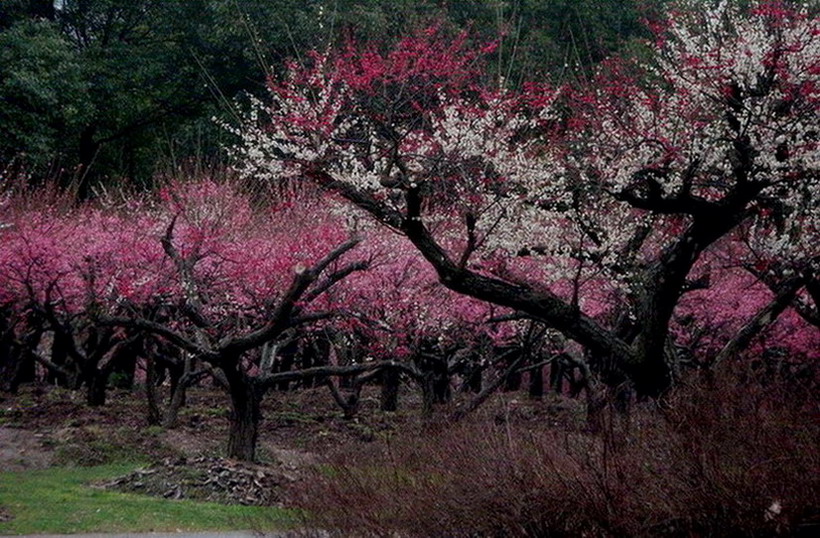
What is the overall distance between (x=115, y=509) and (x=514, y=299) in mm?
6247

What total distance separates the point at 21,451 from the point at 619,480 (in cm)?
1492

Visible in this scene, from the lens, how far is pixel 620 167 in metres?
11.7

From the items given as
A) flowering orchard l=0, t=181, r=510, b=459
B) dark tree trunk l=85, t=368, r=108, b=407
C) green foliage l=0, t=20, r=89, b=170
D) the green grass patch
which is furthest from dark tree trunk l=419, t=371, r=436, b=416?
green foliage l=0, t=20, r=89, b=170

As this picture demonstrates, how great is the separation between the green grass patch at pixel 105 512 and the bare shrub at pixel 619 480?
5.31 ft

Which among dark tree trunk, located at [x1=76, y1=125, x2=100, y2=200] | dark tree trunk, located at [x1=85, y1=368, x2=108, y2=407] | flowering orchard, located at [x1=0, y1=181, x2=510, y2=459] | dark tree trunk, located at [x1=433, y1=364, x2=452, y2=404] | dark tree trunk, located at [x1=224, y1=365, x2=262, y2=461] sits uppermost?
dark tree trunk, located at [x1=76, y1=125, x2=100, y2=200]

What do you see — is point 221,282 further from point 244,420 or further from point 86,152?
point 86,152

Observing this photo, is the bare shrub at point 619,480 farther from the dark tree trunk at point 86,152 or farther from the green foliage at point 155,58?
the dark tree trunk at point 86,152

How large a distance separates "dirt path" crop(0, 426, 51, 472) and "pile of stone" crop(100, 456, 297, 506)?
3.18 metres

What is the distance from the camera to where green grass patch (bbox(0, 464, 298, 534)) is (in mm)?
11766

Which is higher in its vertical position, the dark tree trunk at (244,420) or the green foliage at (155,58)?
the green foliage at (155,58)

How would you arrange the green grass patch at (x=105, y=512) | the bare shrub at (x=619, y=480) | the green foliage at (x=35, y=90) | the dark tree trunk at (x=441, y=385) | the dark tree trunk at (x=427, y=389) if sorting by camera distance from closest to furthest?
the bare shrub at (x=619, y=480)
the green grass patch at (x=105, y=512)
the dark tree trunk at (x=427, y=389)
the dark tree trunk at (x=441, y=385)
the green foliage at (x=35, y=90)

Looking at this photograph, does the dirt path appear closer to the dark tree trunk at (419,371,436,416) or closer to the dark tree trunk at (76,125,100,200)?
the dark tree trunk at (419,371,436,416)

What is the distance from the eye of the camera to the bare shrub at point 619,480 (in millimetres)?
6691

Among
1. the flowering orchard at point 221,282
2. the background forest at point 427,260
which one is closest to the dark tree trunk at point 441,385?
the background forest at point 427,260
